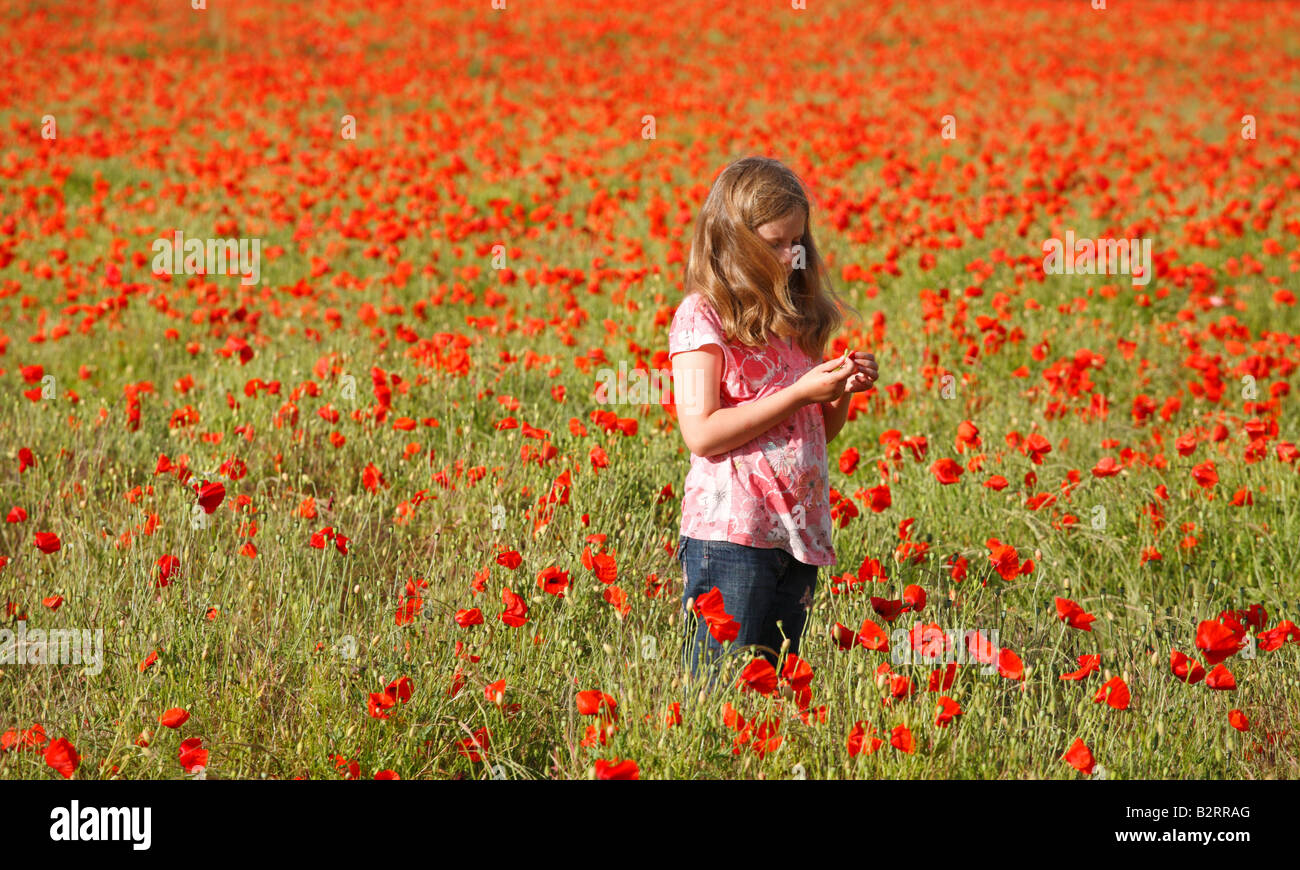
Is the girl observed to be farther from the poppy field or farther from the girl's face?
the poppy field

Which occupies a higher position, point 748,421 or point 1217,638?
point 748,421

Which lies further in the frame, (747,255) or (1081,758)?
(747,255)

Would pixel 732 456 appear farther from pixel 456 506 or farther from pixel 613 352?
pixel 613 352

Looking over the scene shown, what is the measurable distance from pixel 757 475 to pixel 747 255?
0.49 meters

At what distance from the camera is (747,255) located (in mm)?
2461

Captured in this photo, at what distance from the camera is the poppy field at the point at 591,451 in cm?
230

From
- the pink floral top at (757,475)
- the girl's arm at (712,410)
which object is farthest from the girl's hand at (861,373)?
the pink floral top at (757,475)

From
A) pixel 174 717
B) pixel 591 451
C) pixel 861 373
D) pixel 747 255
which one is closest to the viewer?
pixel 174 717

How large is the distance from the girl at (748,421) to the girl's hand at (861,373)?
0.16 m

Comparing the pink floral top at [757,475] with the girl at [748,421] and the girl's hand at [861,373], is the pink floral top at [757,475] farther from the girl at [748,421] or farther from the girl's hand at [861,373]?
the girl's hand at [861,373]

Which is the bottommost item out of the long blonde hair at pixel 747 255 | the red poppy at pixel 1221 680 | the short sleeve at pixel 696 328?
the red poppy at pixel 1221 680

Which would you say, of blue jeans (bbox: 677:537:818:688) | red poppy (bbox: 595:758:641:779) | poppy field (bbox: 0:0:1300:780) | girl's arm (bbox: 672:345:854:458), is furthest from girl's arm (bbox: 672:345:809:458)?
red poppy (bbox: 595:758:641:779)

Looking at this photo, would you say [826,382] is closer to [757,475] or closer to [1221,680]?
[757,475]

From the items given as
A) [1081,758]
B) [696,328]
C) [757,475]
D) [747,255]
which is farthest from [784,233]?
[1081,758]
